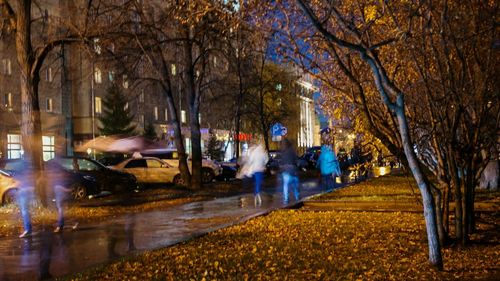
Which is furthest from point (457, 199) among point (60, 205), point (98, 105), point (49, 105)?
point (98, 105)

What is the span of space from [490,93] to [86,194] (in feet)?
51.2

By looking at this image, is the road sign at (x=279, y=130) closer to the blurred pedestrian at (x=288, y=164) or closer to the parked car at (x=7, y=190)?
the blurred pedestrian at (x=288, y=164)

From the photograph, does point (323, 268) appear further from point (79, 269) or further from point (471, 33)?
point (471, 33)

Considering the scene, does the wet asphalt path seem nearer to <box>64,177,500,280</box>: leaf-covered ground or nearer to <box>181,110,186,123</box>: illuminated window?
<box>64,177,500,280</box>: leaf-covered ground

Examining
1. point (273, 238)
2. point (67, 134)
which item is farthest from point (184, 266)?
point (67, 134)

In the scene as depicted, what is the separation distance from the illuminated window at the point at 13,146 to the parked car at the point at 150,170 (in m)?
16.4

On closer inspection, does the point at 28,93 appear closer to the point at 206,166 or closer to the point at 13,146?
the point at 206,166

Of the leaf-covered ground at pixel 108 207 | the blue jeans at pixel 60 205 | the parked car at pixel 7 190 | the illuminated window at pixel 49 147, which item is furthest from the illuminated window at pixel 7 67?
the blue jeans at pixel 60 205

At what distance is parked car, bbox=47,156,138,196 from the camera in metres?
23.9

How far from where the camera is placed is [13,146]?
42.8 metres

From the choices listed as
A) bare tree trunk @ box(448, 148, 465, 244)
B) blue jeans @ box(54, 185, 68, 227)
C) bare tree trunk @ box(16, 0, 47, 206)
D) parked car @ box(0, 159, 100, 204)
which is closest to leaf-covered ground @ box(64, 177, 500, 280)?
bare tree trunk @ box(448, 148, 465, 244)

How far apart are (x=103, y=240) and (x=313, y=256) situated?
436cm

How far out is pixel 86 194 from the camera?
71.7 feet

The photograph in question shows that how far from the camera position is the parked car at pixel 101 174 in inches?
942
